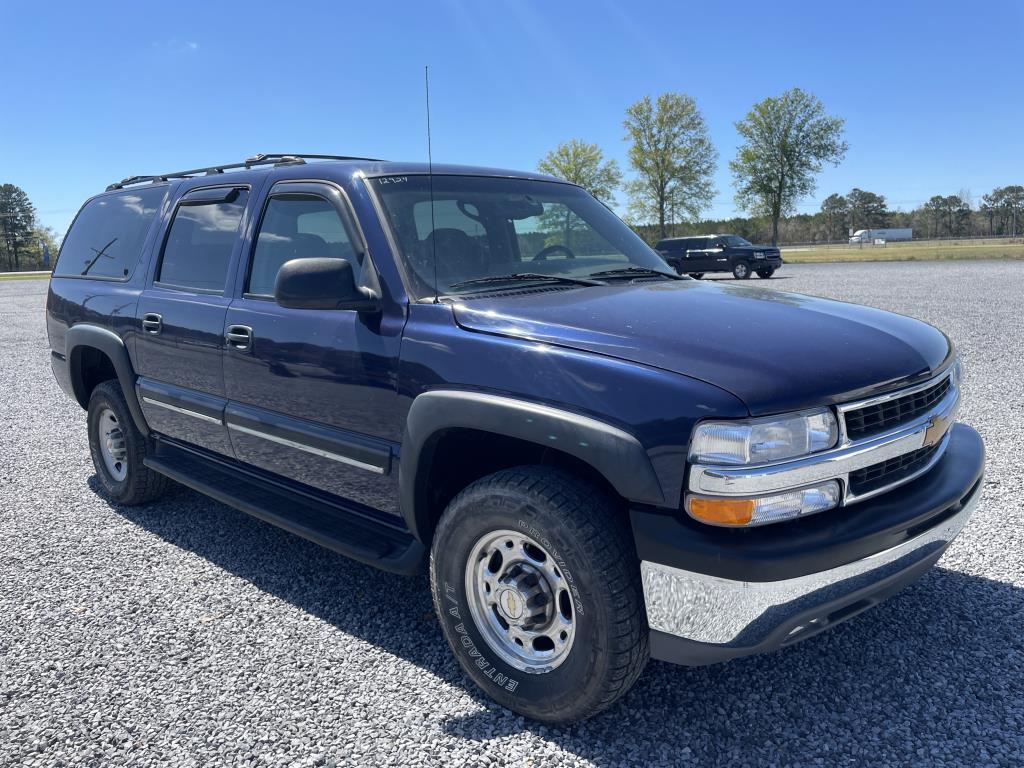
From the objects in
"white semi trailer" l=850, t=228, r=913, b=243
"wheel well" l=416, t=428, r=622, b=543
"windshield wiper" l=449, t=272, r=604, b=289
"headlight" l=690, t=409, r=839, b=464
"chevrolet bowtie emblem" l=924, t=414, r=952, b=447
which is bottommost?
"wheel well" l=416, t=428, r=622, b=543

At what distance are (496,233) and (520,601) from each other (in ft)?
5.23

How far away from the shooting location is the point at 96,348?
182 inches

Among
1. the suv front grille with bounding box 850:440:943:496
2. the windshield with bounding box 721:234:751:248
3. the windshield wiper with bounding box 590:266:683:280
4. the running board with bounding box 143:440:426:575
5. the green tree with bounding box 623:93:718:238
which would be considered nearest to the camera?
the suv front grille with bounding box 850:440:943:496

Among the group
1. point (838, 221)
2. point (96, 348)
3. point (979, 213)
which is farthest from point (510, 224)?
point (979, 213)

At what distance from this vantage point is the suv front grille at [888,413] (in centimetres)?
224

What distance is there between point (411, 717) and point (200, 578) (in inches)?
63.8

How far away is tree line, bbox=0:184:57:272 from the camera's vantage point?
101525 mm

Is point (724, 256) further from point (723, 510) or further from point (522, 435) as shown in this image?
point (723, 510)

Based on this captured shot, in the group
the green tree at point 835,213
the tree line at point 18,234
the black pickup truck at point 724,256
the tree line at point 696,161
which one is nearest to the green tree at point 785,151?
the tree line at point 696,161

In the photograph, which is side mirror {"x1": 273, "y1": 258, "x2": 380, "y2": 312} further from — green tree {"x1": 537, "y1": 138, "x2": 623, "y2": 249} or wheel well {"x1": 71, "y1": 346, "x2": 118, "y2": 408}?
green tree {"x1": 537, "y1": 138, "x2": 623, "y2": 249}

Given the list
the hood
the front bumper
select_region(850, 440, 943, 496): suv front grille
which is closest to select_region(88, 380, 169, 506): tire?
the hood

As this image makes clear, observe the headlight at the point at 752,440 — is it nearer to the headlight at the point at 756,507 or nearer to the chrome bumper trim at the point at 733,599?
the headlight at the point at 756,507

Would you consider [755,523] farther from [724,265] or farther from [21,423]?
[724,265]

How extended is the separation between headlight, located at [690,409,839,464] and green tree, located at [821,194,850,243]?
4039 inches
